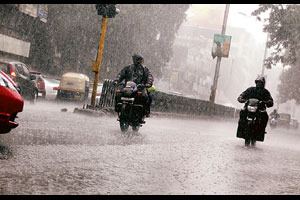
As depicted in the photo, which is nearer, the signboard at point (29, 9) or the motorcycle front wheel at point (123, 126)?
the motorcycle front wheel at point (123, 126)

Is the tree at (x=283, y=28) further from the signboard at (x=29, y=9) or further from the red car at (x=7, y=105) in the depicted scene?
the red car at (x=7, y=105)

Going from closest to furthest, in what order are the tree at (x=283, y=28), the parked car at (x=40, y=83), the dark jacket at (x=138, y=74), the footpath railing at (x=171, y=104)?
the dark jacket at (x=138, y=74)
the footpath railing at (x=171, y=104)
the parked car at (x=40, y=83)
the tree at (x=283, y=28)

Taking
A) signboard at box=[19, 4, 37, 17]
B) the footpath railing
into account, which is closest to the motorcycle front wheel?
the footpath railing

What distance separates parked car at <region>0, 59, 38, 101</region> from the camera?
1616 cm

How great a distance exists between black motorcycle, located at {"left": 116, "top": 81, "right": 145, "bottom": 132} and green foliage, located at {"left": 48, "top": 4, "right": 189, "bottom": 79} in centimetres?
2853

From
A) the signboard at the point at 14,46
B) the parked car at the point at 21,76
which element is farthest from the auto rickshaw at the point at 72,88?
the signboard at the point at 14,46

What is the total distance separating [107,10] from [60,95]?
27.3 feet

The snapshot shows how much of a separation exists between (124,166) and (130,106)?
177 inches

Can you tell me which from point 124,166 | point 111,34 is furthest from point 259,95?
point 111,34

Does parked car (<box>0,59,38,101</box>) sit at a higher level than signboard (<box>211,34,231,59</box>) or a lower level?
lower

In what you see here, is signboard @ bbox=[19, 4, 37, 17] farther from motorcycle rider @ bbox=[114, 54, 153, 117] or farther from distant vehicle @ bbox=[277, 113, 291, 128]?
distant vehicle @ bbox=[277, 113, 291, 128]

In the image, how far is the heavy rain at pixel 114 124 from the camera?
5.57 m

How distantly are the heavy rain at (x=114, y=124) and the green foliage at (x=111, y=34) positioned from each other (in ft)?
0.29
